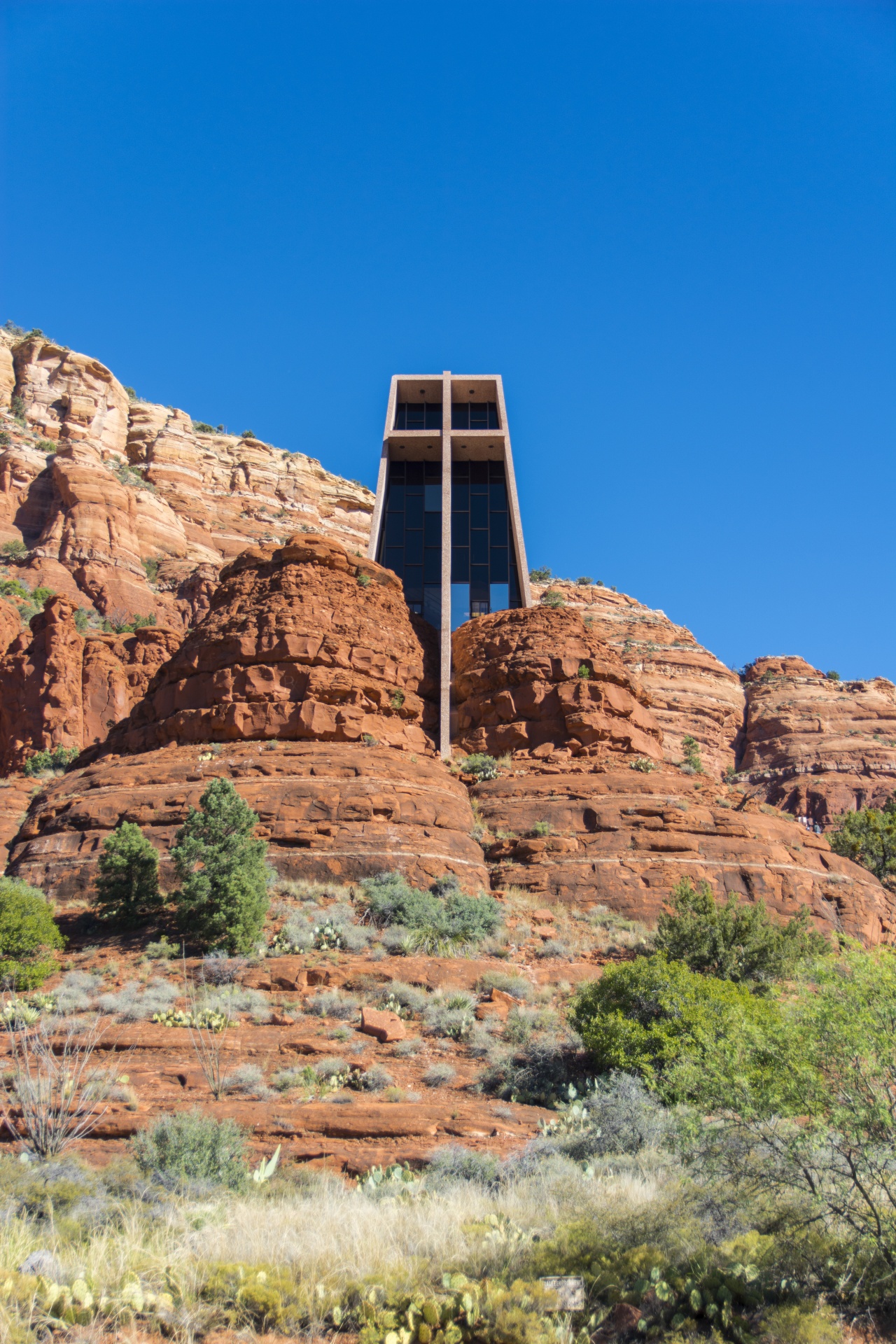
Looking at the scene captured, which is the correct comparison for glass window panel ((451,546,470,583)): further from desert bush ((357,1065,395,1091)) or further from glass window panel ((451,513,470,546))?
desert bush ((357,1065,395,1091))

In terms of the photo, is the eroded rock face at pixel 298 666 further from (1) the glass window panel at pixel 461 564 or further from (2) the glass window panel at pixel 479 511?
(2) the glass window panel at pixel 479 511

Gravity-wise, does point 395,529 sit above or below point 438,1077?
above

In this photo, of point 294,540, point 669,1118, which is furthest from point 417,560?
point 669,1118

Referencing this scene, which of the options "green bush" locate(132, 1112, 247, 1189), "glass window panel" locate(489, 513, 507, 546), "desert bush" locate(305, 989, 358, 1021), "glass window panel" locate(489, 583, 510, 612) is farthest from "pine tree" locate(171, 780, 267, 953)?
"glass window panel" locate(489, 513, 507, 546)

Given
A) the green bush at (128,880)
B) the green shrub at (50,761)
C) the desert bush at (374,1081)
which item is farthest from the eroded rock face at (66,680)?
the desert bush at (374,1081)

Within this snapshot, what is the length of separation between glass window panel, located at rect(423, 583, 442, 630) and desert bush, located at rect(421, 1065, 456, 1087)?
2216cm

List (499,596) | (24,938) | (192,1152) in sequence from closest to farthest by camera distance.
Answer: (192,1152)
(24,938)
(499,596)

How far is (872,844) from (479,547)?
61.5 feet

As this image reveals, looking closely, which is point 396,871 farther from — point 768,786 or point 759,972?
point 768,786

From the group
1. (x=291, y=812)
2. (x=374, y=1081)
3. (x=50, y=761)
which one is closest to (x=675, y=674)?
(x=50, y=761)

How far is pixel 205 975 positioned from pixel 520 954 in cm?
612

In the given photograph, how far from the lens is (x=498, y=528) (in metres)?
36.1

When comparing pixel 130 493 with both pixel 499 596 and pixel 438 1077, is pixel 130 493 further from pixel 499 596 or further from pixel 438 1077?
pixel 438 1077

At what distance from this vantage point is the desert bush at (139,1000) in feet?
43.7
